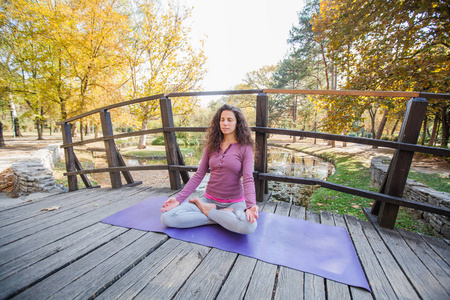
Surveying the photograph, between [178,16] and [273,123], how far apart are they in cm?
1488

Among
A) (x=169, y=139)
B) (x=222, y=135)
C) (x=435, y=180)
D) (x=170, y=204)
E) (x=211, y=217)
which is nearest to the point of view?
(x=211, y=217)

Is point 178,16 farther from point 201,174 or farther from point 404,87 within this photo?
point 201,174

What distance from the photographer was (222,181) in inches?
81.0

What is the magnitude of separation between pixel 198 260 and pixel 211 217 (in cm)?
44

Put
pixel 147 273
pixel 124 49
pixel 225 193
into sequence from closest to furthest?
pixel 147 273, pixel 225 193, pixel 124 49

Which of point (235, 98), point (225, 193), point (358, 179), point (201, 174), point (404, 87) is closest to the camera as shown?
point (225, 193)

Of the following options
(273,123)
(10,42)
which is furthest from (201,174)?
(273,123)

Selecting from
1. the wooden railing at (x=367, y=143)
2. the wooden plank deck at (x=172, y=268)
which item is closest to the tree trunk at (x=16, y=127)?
the wooden railing at (x=367, y=143)

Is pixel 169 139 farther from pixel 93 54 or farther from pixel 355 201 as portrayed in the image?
pixel 93 54

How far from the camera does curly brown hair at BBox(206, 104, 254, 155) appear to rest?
2.14 meters

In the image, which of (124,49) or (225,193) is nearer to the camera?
(225,193)

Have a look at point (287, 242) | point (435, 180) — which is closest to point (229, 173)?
point (287, 242)

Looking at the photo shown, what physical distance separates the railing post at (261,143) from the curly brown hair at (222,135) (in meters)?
0.31

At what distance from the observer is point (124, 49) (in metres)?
12.3
